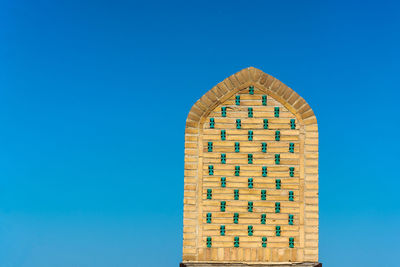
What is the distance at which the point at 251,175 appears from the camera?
17.4 meters

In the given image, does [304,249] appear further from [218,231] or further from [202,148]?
[202,148]

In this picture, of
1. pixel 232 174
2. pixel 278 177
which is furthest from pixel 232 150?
pixel 278 177

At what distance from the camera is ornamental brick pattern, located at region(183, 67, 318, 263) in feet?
56.2

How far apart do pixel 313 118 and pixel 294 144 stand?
4.20 feet

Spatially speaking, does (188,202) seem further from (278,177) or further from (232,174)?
(278,177)

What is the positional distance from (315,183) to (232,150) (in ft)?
11.5

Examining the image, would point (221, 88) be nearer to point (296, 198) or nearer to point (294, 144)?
point (294, 144)

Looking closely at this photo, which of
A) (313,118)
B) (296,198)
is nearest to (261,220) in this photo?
(296,198)

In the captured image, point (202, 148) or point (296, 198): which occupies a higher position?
point (202, 148)

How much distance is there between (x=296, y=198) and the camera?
682 inches

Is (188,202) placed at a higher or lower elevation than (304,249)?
higher

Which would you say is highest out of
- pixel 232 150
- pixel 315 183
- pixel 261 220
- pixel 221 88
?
pixel 221 88

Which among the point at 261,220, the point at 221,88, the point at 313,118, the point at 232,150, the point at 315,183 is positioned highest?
the point at 221,88

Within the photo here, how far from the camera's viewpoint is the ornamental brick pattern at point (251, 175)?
1712 cm
